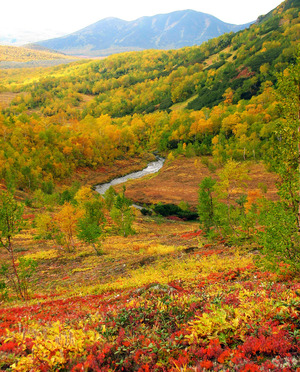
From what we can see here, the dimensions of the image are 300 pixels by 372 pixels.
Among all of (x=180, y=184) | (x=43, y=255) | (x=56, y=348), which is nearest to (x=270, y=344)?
(x=56, y=348)

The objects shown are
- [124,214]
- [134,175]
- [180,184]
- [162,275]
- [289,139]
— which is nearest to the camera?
[289,139]

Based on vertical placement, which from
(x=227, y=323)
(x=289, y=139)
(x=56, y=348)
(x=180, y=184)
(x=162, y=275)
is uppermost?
(x=289, y=139)

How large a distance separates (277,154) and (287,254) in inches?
160

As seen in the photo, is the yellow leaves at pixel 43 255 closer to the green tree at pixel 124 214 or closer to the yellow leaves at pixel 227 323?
the green tree at pixel 124 214

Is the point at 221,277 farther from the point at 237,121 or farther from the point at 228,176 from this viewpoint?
the point at 237,121

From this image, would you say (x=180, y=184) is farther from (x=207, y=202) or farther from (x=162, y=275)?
(x=162, y=275)

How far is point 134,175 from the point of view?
92.4 m

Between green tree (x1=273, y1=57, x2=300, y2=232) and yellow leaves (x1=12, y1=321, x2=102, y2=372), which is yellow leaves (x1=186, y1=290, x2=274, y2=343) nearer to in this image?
yellow leaves (x1=12, y1=321, x2=102, y2=372)

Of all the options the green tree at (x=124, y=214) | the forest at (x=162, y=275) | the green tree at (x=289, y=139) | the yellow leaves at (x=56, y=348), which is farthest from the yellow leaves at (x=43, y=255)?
the green tree at (x=289, y=139)

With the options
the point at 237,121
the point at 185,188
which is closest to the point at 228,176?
the point at 185,188

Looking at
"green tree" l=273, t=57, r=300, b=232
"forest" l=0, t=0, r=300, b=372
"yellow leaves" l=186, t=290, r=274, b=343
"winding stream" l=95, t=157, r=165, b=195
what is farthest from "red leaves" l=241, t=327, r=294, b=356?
"winding stream" l=95, t=157, r=165, b=195

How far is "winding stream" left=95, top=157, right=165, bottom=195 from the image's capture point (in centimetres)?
7941

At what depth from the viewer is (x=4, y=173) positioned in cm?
6050

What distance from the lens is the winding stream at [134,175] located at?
79.4 meters
